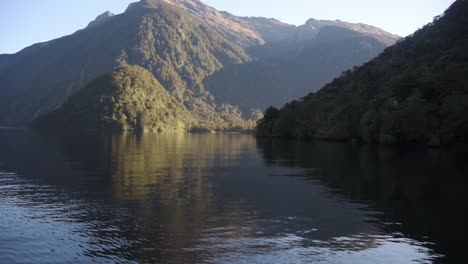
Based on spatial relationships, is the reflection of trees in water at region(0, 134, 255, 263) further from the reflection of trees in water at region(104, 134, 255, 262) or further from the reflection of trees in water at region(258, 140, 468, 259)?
the reflection of trees in water at region(258, 140, 468, 259)

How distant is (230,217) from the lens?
109 ft

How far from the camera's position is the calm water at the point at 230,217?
2448 centimetres

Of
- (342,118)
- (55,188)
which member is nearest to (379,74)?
(342,118)

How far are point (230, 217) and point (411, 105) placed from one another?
10892 cm

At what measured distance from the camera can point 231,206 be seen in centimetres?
A: 3741

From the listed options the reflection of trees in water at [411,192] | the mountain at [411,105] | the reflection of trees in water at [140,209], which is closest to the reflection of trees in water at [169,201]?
the reflection of trees in water at [140,209]

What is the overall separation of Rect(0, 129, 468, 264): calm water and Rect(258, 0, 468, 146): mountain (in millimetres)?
71309

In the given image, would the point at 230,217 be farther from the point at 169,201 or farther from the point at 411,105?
the point at 411,105

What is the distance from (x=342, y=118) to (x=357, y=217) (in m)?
139

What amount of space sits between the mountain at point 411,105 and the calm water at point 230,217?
234 feet

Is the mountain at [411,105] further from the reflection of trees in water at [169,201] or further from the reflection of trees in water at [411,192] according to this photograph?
the reflection of trees in water at [169,201]

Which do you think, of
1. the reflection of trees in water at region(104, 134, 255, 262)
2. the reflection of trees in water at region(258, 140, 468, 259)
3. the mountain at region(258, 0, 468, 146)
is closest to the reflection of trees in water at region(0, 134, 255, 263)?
the reflection of trees in water at region(104, 134, 255, 262)

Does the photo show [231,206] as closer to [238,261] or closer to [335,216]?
[335,216]

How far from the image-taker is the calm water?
80.3 ft
